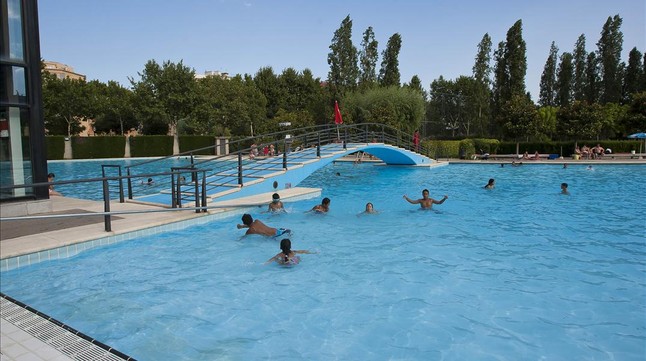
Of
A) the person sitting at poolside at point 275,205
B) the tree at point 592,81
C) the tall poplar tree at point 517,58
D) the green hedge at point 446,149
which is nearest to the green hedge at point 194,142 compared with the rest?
the green hedge at point 446,149

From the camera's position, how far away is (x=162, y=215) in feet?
34.1

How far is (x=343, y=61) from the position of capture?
1873 inches

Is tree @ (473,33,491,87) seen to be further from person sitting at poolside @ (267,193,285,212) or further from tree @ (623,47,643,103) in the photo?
person sitting at poolside @ (267,193,285,212)

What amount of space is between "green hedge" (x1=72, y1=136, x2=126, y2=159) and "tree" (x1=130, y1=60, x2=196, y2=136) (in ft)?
21.8

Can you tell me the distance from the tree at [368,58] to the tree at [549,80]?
2924 centimetres

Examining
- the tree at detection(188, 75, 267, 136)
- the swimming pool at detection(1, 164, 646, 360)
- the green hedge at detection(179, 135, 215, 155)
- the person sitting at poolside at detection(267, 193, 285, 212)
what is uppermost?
the tree at detection(188, 75, 267, 136)

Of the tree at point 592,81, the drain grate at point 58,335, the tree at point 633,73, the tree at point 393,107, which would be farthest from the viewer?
the tree at point 592,81

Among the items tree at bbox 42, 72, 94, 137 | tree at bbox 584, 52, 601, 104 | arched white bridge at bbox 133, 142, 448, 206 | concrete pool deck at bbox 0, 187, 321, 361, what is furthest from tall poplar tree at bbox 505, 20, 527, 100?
tree at bbox 42, 72, 94, 137

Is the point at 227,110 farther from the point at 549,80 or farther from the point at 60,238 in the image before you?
the point at 549,80

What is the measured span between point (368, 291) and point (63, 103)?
52.7 metres

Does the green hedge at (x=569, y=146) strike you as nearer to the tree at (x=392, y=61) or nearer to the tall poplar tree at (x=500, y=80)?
the tall poplar tree at (x=500, y=80)

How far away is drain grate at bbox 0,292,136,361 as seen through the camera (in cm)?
383

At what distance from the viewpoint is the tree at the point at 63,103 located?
4857 cm

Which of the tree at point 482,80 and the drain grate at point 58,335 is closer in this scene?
the drain grate at point 58,335
